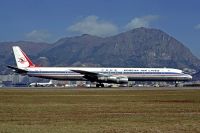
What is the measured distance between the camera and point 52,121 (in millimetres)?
27094

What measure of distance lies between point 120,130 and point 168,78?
94.1m

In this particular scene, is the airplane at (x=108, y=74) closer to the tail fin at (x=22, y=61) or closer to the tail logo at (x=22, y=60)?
the tail fin at (x=22, y=61)

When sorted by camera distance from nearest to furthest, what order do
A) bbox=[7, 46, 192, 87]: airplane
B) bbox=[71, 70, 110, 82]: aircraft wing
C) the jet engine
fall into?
the jet engine, bbox=[7, 46, 192, 87]: airplane, bbox=[71, 70, 110, 82]: aircraft wing

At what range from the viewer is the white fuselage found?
113 meters

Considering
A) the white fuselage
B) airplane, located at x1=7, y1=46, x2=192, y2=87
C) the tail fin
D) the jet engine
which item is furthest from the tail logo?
the jet engine

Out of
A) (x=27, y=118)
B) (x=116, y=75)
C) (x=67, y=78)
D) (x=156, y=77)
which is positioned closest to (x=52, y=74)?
(x=67, y=78)

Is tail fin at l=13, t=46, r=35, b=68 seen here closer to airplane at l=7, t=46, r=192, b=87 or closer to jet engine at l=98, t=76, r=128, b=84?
airplane at l=7, t=46, r=192, b=87

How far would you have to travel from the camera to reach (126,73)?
4439 inches

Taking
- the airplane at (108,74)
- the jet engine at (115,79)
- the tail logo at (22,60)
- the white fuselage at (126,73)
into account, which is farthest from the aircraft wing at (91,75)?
the tail logo at (22,60)

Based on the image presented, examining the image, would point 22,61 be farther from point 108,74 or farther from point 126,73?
point 126,73

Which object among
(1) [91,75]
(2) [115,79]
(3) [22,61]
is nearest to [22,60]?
(3) [22,61]

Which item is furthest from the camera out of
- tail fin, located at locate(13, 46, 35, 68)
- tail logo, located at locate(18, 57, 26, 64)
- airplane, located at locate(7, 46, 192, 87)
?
tail logo, located at locate(18, 57, 26, 64)

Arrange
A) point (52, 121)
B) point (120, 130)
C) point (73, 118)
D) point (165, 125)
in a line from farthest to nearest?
point (73, 118) < point (52, 121) < point (165, 125) < point (120, 130)

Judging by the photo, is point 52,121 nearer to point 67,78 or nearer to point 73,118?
point 73,118
